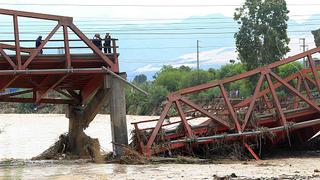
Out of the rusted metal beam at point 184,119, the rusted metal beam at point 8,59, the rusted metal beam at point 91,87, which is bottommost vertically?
the rusted metal beam at point 184,119

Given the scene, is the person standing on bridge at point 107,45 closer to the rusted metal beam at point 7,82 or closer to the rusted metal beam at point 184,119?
the rusted metal beam at point 184,119

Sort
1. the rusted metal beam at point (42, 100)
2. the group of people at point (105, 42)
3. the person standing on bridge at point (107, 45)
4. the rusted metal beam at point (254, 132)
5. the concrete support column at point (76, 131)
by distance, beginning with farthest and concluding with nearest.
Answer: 1. the concrete support column at point (76, 131)
2. the rusted metal beam at point (42, 100)
3. the person standing on bridge at point (107, 45)
4. the group of people at point (105, 42)
5. the rusted metal beam at point (254, 132)

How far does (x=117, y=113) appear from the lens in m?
22.1

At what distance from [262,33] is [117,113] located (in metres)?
42.9

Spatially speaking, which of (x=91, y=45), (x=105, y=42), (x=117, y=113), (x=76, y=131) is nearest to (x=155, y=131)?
(x=117, y=113)

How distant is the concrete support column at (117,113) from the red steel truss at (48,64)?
0.57 metres

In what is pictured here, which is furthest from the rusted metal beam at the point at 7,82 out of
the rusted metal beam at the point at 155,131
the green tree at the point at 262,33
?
the green tree at the point at 262,33

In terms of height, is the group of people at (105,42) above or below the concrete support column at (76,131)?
above

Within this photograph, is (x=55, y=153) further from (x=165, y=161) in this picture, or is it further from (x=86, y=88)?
(x=165, y=161)

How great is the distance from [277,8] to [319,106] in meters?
42.2

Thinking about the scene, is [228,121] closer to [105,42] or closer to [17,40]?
[105,42]

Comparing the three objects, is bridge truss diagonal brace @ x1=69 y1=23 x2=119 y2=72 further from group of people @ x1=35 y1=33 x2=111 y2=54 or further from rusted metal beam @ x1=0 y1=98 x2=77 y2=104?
rusted metal beam @ x1=0 y1=98 x2=77 y2=104

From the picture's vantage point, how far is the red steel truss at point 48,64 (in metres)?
20.8

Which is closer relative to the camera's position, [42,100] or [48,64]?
[48,64]
